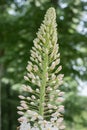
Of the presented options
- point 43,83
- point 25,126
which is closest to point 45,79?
point 43,83

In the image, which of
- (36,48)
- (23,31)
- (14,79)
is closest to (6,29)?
(23,31)

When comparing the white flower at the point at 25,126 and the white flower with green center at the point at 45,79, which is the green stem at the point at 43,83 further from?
the white flower at the point at 25,126

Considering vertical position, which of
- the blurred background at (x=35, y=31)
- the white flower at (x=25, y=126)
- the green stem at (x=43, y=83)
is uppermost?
the blurred background at (x=35, y=31)

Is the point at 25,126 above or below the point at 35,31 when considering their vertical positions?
below

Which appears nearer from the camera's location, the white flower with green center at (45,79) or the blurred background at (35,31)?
the white flower with green center at (45,79)

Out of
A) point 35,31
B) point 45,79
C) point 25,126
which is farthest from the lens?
point 35,31

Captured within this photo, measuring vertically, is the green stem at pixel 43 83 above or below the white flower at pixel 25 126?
above

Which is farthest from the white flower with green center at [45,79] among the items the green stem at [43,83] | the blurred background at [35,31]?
the blurred background at [35,31]

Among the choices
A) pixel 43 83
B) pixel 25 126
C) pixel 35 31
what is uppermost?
pixel 35 31

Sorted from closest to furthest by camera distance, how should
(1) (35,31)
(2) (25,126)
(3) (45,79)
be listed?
1. (2) (25,126)
2. (3) (45,79)
3. (1) (35,31)

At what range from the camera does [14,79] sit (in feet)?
48.2

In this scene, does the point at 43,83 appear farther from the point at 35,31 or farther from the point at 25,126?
the point at 35,31

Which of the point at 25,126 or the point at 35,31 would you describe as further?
the point at 35,31

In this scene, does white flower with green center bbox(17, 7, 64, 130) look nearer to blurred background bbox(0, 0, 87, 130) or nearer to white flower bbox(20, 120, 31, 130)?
white flower bbox(20, 120, 31, 130)
